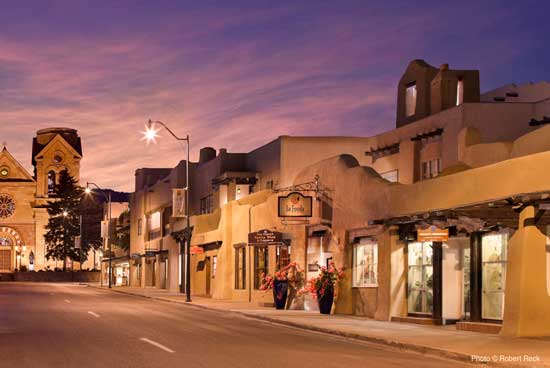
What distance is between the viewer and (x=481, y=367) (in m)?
Answer: 17.1

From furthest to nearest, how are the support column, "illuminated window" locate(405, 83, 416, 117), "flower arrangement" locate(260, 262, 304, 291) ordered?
"illuminated window" locate(405, 83, 416, 117)
"flower arrangement" locate(260, 262, 304, 291)
the support column

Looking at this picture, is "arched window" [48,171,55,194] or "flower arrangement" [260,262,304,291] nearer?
"flower arrangement" [260,262,304,291]

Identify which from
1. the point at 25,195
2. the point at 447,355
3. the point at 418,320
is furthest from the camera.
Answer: the point at 25,195

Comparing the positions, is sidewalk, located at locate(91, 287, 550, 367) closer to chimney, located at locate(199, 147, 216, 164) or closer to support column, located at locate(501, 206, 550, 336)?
support column, located at locate(501, 206, 550, 336)

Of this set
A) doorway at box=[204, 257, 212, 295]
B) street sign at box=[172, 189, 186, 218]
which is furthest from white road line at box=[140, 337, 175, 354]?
doorway at box=[204, 257, 212, 295]

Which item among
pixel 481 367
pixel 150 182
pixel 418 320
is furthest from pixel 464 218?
pixel 150 182

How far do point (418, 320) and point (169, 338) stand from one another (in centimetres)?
927

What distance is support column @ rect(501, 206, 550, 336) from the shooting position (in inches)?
886

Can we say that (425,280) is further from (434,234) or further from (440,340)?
(440,340)

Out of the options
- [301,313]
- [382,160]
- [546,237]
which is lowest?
[301,313]

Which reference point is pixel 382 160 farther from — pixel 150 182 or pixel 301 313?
pixel 150 182

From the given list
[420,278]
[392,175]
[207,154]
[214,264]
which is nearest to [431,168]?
[392,175]

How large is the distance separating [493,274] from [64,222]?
4024 inches

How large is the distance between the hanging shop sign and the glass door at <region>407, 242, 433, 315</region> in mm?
2517
